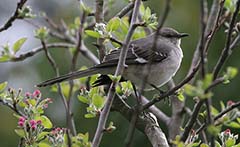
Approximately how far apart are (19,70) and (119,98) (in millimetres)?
4247

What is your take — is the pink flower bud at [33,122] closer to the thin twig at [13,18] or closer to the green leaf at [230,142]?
the thin twig at [13,18]

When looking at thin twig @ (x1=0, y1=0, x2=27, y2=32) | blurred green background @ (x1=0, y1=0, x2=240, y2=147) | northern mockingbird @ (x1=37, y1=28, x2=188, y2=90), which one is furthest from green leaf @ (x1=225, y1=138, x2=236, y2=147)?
blurred green background @ (x1=0, y1=0, x2=240, y2=147)

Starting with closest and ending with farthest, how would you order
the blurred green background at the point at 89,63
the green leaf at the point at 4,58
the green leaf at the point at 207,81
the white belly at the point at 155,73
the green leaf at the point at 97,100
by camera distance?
the green leaf at the point at 207,81
the green leaf at the point at 97,100
the green leaf at the point at 4,58
the white belly at the point at 155,73
the blurred green background at the point at 89,63

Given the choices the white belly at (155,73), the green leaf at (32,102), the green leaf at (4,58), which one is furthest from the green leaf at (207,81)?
the white belly at (155,73)

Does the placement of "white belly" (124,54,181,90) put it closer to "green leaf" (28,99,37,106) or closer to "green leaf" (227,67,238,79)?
"green leaf" (28,99,37,106)

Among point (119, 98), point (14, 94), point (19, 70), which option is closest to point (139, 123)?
point (119, 98)

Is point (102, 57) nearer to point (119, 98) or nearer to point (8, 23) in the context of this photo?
point (119, 98)

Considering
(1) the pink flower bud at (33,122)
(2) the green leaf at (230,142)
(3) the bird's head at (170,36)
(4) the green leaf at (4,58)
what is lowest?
(2) the green leaf at (230,142)

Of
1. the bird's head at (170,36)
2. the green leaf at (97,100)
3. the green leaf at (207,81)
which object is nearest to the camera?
the green leaf at (207,81)

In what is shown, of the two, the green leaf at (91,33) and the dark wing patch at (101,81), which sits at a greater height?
the green leaf at (91,33)

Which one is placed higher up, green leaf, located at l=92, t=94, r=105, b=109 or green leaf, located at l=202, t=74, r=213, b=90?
green leaf, located at l=202, t=74, r=213, b=90

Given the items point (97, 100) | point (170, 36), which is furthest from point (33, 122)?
point (170, 36)

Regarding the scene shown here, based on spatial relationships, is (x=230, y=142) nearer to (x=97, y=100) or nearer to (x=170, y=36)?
(x=97, y=100)

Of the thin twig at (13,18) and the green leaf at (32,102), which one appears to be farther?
the green leaf at (32,102)
